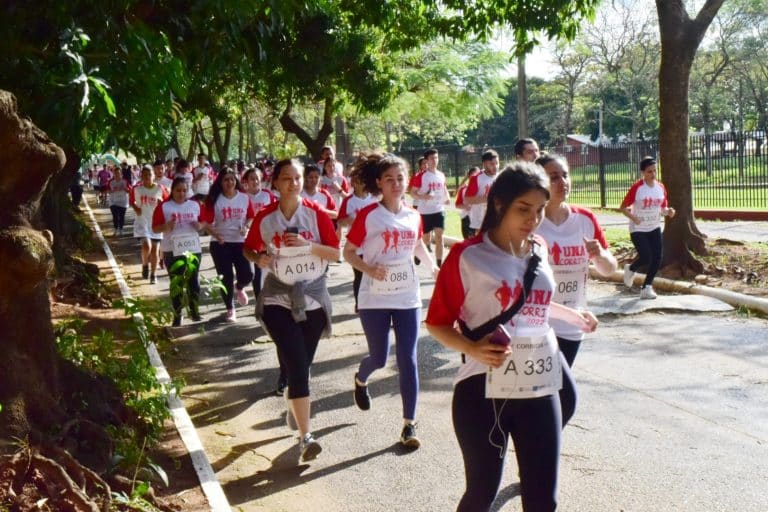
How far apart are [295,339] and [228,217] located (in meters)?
5.58

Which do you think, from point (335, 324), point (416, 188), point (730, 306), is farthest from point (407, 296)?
point (416, 188)

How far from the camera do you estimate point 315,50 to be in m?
16.9

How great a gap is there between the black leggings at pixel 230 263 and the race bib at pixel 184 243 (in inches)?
12.8

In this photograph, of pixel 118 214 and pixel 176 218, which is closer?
pixel 176 218

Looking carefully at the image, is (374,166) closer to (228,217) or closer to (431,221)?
(228,217)

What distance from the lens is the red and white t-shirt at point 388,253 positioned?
21.1ft

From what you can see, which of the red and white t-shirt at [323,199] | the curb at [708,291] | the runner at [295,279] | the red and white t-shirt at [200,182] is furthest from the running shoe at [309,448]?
the red and white t-shirt at [200,182]

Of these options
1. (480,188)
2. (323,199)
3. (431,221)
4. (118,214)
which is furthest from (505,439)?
(118,214)

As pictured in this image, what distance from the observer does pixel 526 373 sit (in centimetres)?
369

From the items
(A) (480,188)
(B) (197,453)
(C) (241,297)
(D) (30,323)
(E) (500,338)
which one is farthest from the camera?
(A) (480,188)

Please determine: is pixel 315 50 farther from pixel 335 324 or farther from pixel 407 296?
pixel 407 296

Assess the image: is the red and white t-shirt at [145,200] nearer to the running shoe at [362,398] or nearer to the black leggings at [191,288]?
the black leggings at [191,288]

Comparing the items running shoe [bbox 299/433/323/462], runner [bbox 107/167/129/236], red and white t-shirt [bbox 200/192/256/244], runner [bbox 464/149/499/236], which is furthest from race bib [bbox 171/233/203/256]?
runner [bbox 107/167/129/236]

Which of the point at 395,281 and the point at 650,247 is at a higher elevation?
the point at 395,281
